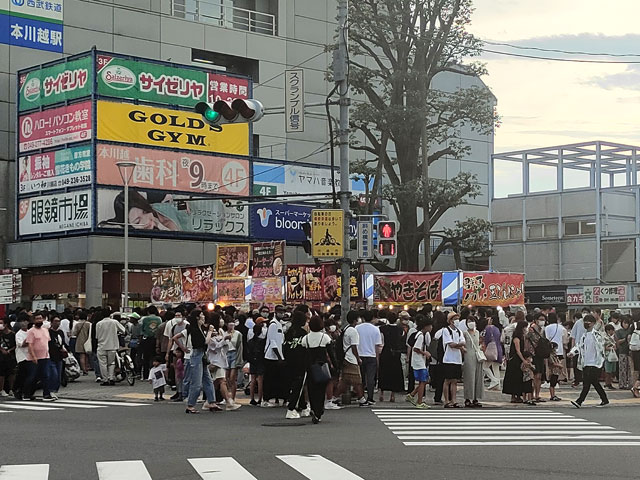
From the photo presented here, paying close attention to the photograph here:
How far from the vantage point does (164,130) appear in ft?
136

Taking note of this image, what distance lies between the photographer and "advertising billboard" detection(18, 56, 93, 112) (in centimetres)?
4006

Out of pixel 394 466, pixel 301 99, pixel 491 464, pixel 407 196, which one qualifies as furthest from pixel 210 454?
pixel 301 99

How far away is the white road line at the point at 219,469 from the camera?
10453 millimetres

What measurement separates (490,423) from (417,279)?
13209 mm

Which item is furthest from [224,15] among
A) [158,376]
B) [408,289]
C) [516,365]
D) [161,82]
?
[516,365]

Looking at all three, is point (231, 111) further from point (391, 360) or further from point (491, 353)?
point (491, 353)

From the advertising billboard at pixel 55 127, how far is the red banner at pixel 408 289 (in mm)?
14895

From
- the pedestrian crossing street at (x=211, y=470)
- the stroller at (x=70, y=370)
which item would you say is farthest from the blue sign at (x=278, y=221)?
the pedestrian crossing street at (x=211, y=470)

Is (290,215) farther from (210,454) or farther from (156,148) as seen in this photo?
(210,454)

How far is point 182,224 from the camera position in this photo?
42.3 metres

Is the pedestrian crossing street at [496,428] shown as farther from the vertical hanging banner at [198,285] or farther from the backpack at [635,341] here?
the vertical hanging banner at [198,285]

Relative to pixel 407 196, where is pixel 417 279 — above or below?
below

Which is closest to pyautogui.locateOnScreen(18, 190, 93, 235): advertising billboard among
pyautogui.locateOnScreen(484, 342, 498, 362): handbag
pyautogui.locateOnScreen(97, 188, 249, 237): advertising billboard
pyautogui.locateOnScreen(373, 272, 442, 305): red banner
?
pyautogui.locateOnScreen(97, 188, 249, 237): advertising billboard

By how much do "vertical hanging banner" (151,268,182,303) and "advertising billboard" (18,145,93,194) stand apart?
7.50 m
